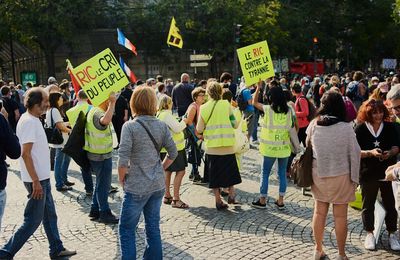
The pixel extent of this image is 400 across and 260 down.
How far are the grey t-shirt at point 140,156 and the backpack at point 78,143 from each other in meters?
2.40

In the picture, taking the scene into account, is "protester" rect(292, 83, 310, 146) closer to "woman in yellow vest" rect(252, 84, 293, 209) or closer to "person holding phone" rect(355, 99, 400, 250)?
"woman in yellow vest" rect(252, 84, 293, 209)

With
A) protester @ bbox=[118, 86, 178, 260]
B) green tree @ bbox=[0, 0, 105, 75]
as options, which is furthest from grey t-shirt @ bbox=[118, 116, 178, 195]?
green tree @ bbox=[0, 0, 105, 75]

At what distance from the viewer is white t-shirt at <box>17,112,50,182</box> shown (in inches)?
207

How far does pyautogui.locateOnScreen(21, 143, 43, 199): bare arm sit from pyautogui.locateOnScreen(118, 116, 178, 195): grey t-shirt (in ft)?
3.45

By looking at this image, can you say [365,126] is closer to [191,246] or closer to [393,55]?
[191,246]

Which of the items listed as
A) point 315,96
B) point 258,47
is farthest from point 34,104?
point 315,96

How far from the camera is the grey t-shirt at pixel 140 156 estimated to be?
187 inches

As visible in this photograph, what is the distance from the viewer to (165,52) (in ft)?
153

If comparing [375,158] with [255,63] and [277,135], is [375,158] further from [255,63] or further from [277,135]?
[255,63]

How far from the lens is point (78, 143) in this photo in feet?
23.1

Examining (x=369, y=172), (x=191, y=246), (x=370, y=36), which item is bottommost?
(x=191, y=246)

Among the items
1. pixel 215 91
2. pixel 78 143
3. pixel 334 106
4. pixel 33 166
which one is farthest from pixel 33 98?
pixel 334 106

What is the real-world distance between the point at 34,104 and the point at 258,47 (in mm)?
5246

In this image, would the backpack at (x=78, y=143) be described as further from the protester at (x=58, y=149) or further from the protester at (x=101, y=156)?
the protester at (x=58, y=149)
